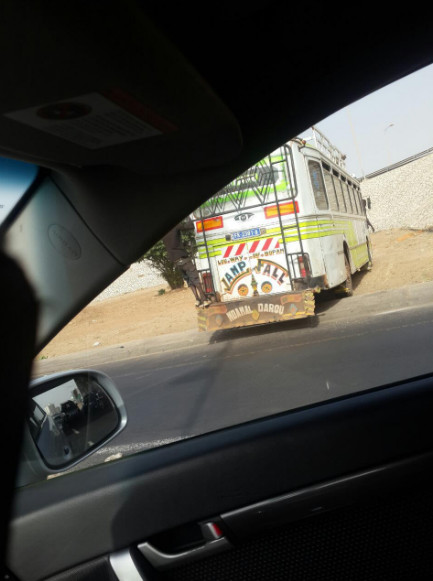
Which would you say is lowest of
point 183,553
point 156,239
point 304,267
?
point 183,553

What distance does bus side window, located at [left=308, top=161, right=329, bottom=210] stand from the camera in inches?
384

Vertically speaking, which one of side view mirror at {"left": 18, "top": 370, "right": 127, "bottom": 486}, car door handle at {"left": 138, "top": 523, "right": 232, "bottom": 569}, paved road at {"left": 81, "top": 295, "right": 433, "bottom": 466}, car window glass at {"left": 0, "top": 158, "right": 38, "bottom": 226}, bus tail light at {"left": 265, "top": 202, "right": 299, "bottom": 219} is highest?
bus tail light at {"left": 265, "top": 202, "right": 299, "bottom": 219}

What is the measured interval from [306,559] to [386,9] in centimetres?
198

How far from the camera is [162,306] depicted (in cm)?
1292

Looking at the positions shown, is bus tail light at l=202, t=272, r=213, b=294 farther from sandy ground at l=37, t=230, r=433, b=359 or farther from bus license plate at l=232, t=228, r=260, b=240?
sandy ground at l=37, t=230, r=433, b=359

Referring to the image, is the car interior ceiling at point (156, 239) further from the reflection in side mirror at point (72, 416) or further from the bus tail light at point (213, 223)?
the bus tail light at point (213, 223)

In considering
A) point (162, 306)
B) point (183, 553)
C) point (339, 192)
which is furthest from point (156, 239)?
point (162, 306)

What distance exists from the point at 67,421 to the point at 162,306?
33.9ft

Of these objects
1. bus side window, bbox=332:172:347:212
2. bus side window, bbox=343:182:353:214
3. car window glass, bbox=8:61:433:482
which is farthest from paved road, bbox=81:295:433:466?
bus side window, bbox=343:182:353:214

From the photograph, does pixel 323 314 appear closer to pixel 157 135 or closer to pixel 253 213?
pixel 253 213

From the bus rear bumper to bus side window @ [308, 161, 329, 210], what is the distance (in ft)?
5.82

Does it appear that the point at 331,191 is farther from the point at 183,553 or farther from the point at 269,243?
the point at 183,553

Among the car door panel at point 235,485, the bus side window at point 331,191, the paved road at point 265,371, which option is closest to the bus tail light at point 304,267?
the paved road at point 265,371

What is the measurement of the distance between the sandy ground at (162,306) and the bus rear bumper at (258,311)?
178cm
